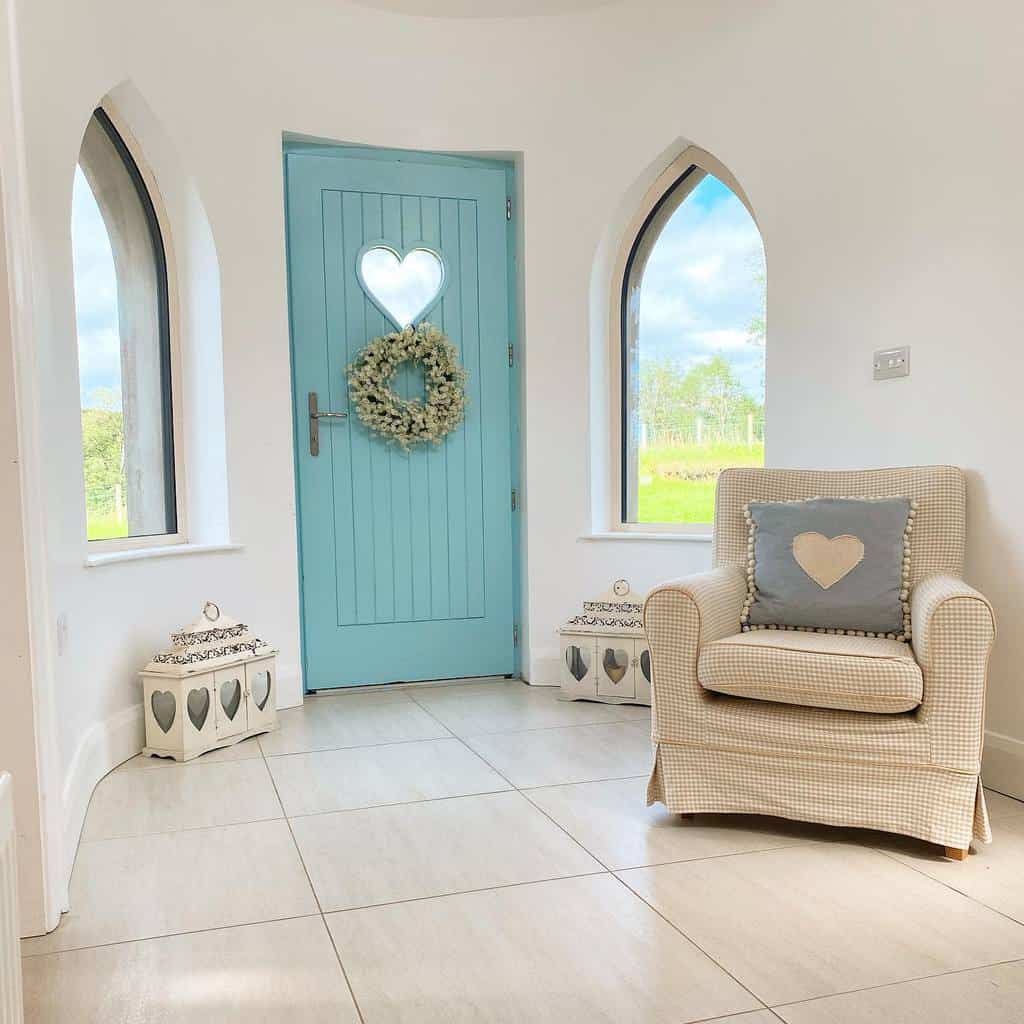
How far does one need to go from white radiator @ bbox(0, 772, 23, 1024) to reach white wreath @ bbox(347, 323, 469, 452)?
2.93m

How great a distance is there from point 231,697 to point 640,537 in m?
1.70

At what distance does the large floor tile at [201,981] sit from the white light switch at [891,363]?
7.37 ft

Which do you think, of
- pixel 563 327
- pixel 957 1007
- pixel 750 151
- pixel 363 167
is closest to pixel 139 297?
pixel 363 167

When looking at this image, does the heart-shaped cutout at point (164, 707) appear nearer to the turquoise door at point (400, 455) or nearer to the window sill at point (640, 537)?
the turquoise door at point (400, 455)

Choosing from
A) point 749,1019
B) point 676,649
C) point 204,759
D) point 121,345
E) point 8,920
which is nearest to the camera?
point 8,920

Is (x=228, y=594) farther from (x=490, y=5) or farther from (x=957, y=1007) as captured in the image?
(x=957, y=1007)

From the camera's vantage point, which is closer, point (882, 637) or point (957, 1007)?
point (957, 1007)

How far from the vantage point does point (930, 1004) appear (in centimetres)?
164

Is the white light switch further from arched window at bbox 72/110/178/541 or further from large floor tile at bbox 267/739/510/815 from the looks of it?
arched window at bbox 72/110/178/541

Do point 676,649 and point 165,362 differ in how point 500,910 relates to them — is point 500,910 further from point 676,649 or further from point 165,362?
point 165,362

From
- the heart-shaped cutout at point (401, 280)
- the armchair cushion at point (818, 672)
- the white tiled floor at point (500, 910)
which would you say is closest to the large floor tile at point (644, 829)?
the white tiled floor at point (500, 910)

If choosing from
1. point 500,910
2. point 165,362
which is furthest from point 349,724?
point 500,910

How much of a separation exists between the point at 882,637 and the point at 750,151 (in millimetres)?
1892

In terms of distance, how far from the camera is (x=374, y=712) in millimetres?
3721
